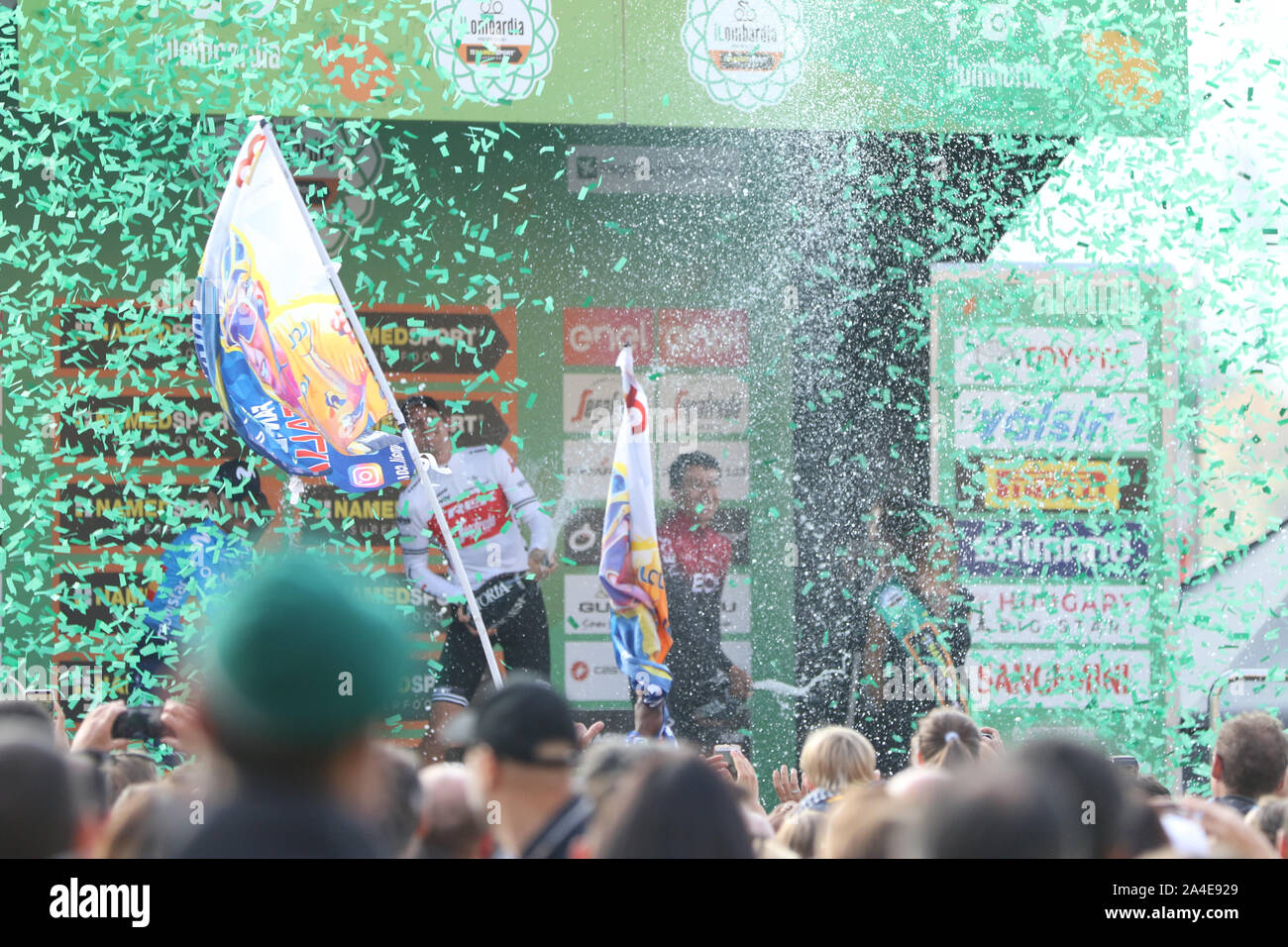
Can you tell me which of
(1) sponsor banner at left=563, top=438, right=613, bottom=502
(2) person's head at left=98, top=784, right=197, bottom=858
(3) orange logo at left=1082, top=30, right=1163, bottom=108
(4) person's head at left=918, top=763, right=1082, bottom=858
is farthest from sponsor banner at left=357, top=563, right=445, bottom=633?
(4) person's head at left=918, top=763, right=1082, bottom=858

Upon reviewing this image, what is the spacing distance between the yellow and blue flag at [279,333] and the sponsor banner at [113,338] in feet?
7.60

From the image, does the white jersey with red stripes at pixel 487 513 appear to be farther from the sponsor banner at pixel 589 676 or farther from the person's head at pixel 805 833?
the person's head at pixel 805 833

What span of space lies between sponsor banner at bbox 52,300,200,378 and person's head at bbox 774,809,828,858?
19.8ft

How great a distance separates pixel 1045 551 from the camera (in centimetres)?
934

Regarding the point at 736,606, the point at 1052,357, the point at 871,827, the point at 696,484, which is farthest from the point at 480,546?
the point at 871,827

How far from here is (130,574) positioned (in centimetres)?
874

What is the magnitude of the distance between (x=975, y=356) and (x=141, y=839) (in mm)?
7519

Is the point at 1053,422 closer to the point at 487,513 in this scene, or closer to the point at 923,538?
the point at 923,538

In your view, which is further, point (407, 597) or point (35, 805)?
point (407, 597)

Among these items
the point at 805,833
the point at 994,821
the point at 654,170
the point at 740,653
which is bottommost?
the point at 740,653

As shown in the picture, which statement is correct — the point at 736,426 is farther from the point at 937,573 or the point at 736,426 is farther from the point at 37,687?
the point at 37,687

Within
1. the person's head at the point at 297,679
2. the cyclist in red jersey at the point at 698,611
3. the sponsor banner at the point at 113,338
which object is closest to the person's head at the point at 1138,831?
the person's head at the point at 297,679

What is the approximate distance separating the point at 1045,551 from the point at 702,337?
2581 millimetres

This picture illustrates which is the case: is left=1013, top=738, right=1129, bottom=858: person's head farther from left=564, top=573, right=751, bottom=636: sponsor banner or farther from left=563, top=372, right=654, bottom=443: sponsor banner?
left=563, top=372, right=654, bottom=443: sponsor banner
